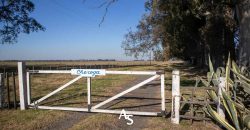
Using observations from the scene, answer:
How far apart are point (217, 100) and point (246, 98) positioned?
0.66m

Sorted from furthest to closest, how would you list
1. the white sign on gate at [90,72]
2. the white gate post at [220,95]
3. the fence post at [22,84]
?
1. the fence post at [22,84]
2. the white sign on gate at [90,72]
3. the white gate post at [220,95]

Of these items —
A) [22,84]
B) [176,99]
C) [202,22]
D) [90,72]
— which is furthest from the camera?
[202,22]

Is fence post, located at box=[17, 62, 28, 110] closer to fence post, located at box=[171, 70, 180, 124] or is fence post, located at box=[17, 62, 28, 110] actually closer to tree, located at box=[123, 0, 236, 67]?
fence post, located at box=[171, 70, 180, 124]

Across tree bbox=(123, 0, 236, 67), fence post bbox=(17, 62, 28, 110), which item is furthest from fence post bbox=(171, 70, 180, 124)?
tree bbox=(123, 0, 236, 67)

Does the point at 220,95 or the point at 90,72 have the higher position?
the point at 90,72

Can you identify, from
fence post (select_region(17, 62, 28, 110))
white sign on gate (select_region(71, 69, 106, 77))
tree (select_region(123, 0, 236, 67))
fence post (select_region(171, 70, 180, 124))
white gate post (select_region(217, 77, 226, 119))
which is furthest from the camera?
tree (select_region(123, 0, 236, 67))

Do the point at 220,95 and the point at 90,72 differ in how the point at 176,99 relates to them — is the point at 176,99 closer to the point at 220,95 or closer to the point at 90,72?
the point at 220,95

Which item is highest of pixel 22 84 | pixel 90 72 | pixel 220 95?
pixel 90 72

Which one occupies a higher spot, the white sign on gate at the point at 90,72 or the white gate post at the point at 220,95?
the white sign on gate at the point at 90,72

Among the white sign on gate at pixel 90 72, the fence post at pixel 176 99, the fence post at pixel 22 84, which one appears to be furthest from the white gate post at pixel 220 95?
the fence post at pixel 22 84

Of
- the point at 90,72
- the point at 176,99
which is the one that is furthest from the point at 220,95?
the point at 90,72

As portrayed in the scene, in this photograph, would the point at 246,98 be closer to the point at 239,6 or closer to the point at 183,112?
the point at 183,112

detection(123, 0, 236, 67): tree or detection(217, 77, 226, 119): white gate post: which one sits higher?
detection(123, 0, 236, 67): tree

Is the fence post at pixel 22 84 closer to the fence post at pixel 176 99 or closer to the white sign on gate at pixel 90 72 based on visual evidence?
the white sign on gate at pixel 90 72
